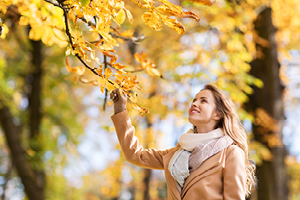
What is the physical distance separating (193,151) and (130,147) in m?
0.41

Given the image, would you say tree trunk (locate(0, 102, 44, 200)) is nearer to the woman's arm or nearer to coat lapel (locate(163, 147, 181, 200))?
the woman's arm

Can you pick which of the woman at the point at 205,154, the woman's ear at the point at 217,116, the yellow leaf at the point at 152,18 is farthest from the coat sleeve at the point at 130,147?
the yellow leaf at the point at 152,18

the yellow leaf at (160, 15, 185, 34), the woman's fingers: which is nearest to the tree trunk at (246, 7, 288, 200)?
the woman's fingers

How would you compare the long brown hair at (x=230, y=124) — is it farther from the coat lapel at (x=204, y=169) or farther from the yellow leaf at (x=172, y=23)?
the yellow leaf at (x=172, y=23)

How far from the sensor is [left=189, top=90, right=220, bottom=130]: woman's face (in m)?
1.68

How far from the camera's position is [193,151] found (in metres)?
1.58

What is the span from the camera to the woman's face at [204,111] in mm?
1677

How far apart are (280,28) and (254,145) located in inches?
133

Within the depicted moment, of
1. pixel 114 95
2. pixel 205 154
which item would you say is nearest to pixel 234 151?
pixel 205 154

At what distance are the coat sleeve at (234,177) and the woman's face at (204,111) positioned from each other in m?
0.27

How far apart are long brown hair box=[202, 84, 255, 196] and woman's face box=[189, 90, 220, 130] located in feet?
0.13

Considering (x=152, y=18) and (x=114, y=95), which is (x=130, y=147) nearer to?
(x=114, y=95)

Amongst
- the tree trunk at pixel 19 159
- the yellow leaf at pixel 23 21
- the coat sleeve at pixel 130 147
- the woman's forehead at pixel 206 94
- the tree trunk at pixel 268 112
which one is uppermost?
the yellow leaf at pixel 23 21

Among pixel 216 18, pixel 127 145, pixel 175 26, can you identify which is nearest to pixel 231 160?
pixel 127 145
